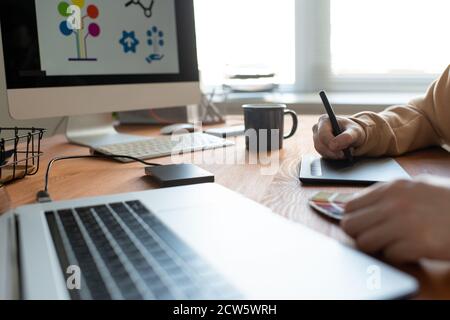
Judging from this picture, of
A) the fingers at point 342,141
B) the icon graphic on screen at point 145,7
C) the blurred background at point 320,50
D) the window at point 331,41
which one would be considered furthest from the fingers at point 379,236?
the window at point 331,41

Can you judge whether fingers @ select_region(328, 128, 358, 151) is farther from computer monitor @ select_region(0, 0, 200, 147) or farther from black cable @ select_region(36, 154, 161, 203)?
computer monitor @ select_region(0, 0, 200, 147)

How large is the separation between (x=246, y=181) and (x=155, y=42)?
1.95 ft

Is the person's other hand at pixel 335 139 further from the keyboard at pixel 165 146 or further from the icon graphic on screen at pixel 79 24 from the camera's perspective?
the icon graphic on screen at pixel 79 24

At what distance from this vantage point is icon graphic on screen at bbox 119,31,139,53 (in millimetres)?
1115

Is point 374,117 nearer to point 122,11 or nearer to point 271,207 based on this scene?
point 271,207

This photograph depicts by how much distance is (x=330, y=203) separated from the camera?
55 cm

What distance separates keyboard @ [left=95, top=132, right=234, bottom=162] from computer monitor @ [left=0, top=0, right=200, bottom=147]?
4.1 inches

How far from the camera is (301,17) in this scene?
6.31 feet

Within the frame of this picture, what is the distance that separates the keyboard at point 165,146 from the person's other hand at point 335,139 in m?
0.26

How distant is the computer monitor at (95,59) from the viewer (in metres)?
0.95

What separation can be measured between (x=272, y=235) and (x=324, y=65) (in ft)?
5.31

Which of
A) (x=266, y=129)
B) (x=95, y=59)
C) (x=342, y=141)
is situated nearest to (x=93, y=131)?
(x=95, y=59)

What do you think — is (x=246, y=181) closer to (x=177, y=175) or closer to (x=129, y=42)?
(x=177, y=175)

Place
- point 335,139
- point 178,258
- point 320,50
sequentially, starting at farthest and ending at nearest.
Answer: point 320,50 → point 335,139 → point 178,258
